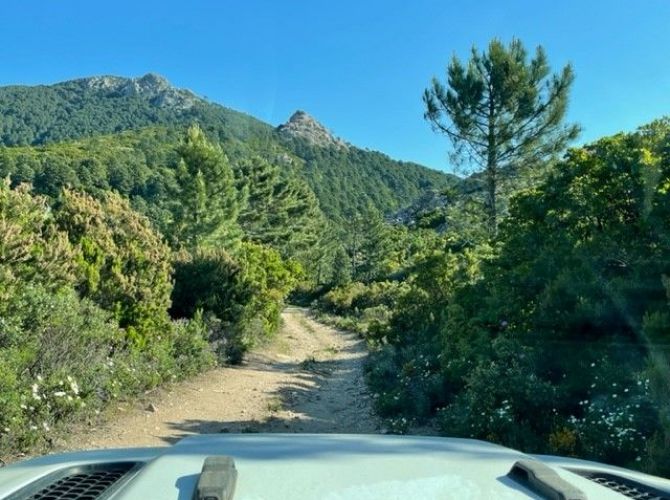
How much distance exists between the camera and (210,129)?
118 m

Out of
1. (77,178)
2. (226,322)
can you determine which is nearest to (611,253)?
(226,322)

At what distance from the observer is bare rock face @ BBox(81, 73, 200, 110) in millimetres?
161625

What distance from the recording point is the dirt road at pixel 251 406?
8836 mm

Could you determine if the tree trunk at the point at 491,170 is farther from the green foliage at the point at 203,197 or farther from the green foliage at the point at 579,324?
the green foliage at the point at 203,197

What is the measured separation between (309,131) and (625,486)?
170 metres

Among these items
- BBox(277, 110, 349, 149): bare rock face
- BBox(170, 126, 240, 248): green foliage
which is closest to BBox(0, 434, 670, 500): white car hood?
BBox(170, 126, 240, 248): green foliage

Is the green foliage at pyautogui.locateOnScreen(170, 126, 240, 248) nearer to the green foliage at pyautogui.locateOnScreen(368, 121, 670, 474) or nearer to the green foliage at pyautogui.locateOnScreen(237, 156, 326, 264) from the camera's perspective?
the green foliage at pyautogui.locateOnScreen(237, 156, 326, 264)

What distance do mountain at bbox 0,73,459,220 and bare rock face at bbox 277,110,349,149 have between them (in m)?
0.28

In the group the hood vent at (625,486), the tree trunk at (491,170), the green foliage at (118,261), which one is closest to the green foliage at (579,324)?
the hood vent at (625,486)

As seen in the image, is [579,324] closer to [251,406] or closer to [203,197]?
[251,406]

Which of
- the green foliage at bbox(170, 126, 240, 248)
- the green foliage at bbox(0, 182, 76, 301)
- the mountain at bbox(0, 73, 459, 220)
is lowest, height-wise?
the green foliage at bbox(0, 182, 76, 301)

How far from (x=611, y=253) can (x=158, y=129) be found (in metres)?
119

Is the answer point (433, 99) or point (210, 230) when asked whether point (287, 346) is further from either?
point (433, 99)

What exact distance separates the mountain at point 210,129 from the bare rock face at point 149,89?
10.6 inches
